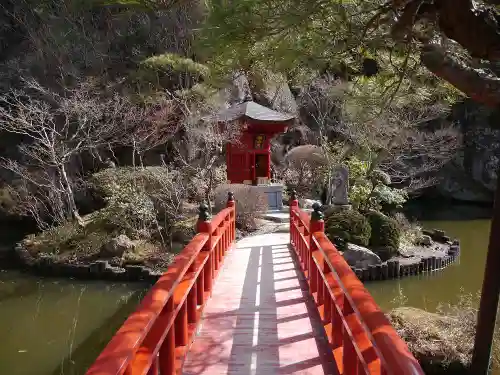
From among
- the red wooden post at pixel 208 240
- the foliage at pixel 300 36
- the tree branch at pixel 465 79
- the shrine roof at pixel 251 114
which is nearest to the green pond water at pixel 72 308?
the red wooden post at pixel 208 240

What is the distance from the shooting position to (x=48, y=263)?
10.9 m

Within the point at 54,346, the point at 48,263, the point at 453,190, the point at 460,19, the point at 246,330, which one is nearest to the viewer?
the point at 460,19

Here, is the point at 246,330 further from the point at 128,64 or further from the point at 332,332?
the point at 128,64

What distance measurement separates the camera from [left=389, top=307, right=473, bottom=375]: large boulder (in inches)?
219

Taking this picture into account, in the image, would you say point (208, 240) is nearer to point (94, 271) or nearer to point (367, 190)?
point (94, 271)

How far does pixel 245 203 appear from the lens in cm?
1152

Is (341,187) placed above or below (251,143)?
below

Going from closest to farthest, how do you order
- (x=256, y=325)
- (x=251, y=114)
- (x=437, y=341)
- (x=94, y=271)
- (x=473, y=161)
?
(x=256, y=325), (x=437, y=341), (x=94, y=271), (x=251, y=114), (x=473, y=161)

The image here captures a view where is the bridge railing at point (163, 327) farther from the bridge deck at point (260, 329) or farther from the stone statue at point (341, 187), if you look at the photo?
the stone statue at point (341, 187)

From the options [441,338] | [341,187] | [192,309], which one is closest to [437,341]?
[441,338]

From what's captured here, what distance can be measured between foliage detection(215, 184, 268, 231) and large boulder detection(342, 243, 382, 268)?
2.16 meters

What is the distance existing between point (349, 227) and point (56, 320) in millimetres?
6165

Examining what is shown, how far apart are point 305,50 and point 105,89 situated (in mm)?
15448

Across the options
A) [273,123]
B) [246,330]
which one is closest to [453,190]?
[273,123]
